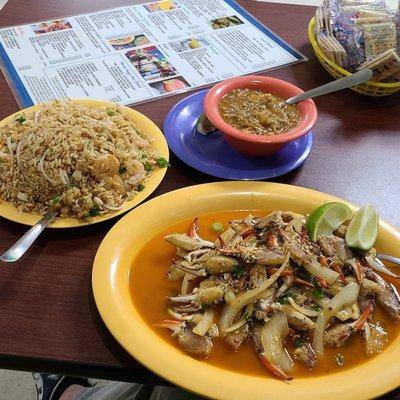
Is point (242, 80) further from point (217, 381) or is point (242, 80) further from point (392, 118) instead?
point (217, 381)

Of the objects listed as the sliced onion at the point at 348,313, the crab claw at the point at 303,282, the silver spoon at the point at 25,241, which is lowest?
the sliced onion at the point at 348,313

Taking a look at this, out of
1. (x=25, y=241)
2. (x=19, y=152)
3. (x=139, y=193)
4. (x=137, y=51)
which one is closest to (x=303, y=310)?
(x=139, y=193)

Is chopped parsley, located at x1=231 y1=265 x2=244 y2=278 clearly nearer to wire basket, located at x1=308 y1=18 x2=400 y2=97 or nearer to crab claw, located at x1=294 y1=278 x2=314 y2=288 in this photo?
crab claw, located at x1=294 y1=278 x2=314 y2=288

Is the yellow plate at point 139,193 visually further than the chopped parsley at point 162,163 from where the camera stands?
No

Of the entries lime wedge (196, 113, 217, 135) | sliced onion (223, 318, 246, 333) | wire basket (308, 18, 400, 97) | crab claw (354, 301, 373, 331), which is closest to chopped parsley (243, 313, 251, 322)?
sliced onion (223, 318, 246, 333)

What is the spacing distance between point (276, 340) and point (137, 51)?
127cm

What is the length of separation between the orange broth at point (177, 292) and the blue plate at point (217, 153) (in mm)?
157

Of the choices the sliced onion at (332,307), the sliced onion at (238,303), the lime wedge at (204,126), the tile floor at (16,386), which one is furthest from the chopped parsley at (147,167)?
the tile floor at (16,386)

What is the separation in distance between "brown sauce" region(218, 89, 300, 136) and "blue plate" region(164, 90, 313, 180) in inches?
3.3

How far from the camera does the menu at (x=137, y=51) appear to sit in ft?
5.45

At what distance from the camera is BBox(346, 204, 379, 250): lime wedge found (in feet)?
3.54

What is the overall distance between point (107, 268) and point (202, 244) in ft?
0.70

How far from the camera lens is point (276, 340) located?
37.5 inches

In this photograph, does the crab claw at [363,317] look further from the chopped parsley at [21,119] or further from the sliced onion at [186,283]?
the chopped parsley at [21,119]
